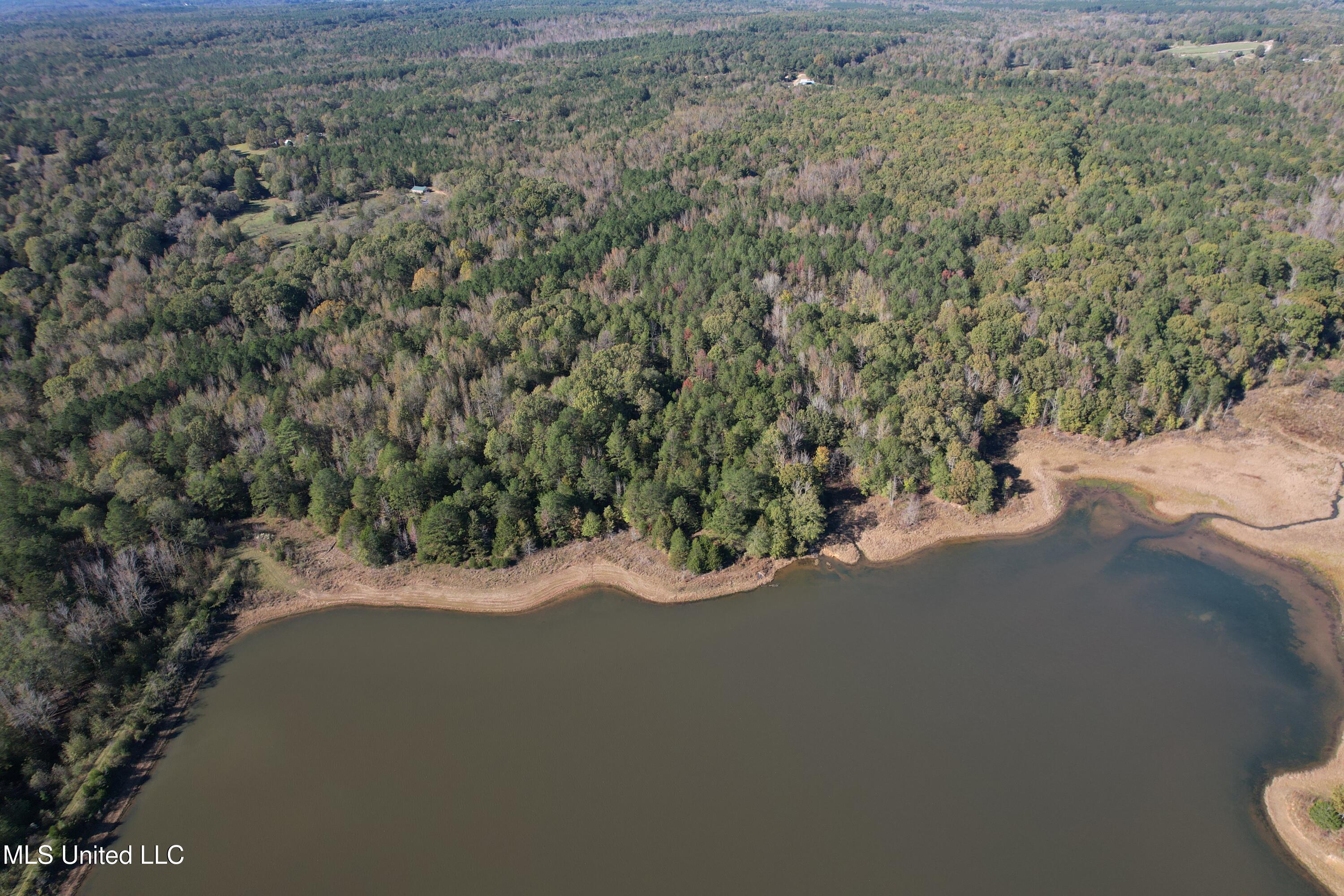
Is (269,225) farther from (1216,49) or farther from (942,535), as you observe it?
(1216,49)

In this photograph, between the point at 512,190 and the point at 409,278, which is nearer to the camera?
the point at 409,278

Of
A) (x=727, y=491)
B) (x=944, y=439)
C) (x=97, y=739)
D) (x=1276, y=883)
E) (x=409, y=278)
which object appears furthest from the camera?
(x=409, y=278)

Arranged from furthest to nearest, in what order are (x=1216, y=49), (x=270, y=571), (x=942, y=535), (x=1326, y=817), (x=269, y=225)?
(x=1216, y=49)
(x=269, y=225)
(x=942, y=535)
(x=270, y=571)
(x=1326, y=817)

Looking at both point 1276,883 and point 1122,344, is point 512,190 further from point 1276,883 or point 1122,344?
point 1276,883

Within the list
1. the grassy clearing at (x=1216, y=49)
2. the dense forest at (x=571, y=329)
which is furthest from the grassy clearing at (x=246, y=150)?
the grassy clearing at (x=1216, y=49)

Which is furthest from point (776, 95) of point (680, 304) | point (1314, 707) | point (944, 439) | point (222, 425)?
point (1314, 707)

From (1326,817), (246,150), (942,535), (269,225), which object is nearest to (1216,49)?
(942,535)
